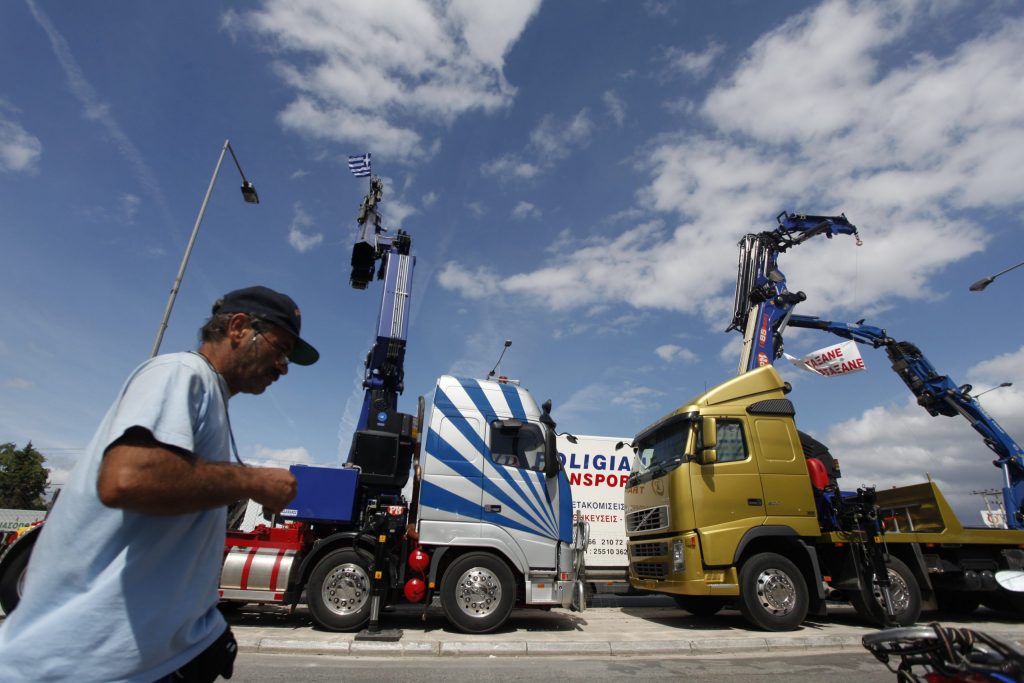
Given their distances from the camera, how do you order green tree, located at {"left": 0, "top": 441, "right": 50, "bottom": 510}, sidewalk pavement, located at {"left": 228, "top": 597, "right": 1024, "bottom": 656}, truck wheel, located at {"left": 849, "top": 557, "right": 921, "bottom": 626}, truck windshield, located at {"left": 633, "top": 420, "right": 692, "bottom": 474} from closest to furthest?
1. sidewalk pavement, located at {"left": 228, "top": 597, "right": 1024, "bottom": 656}
2. truck wheel, located at {"left": 849, "top": 557, "right": 921, "bottom": 626}
3. truck windshield, located at {"left": 633, "top": 420, "right": 692, "bottom": 474}
4. green tree, located at {"left": 0, "top": 441, "right": 50, "bottom": 510}

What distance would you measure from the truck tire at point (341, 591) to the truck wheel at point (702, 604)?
561 centimetres

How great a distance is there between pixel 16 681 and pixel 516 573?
6.77 m

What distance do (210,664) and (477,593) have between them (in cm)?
597

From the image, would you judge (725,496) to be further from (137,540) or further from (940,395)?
(940,395)

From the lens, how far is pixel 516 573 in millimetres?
7395

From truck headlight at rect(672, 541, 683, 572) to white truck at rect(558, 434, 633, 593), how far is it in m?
3.86

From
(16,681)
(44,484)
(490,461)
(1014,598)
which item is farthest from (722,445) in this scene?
(44,484)

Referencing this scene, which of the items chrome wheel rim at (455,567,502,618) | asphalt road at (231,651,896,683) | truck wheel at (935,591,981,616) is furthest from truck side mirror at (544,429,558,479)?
truck wheel at (935,591,981,616)

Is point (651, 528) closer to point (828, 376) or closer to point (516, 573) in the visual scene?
point (516, 573)

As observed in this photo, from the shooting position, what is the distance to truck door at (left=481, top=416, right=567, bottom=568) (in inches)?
290

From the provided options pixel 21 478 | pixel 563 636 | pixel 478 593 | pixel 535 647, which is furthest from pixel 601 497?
pixel 21 478

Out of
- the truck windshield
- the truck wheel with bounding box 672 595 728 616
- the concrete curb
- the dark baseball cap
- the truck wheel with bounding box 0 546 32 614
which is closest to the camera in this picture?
the dark baseball cap

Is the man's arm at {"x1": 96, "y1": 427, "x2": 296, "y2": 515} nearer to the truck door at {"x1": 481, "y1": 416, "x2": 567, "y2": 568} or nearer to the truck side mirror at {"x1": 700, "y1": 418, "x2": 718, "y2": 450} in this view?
the truck door at {"x1": 481, "y1": 416, "x2": 567, "y2": 568}

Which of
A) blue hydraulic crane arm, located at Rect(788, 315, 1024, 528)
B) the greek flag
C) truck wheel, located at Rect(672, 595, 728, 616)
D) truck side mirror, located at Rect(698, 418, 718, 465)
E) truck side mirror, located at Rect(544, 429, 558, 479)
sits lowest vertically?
truck wheel, located at Rect(672, 595, 728, 616)
